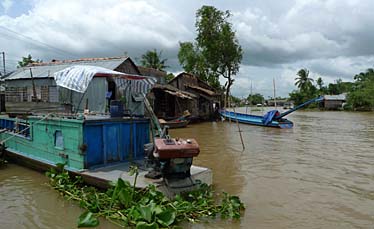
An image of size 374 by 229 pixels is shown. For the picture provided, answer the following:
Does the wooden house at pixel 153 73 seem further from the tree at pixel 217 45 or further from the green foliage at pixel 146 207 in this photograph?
the green foliage at pixel 146 207

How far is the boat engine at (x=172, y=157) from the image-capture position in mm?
5692

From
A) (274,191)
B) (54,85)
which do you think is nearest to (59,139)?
(274,191)

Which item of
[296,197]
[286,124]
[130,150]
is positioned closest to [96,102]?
[130,150]

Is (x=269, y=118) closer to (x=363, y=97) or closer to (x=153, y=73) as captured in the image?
(x=153, y=73)

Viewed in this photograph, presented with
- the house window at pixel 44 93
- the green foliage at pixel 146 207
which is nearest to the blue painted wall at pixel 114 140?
the green foliage at pixel 146 207

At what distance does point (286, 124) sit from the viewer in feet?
79.8

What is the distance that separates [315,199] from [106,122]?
15.8 feet

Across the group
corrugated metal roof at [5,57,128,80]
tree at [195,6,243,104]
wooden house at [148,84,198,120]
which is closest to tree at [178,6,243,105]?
tree at [195,6,243,104]

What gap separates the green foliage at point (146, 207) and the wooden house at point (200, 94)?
22.1 meters

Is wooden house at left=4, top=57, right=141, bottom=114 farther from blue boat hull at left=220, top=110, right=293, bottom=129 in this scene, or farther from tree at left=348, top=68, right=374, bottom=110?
tree at left=348, top=68, right=374, bottom=110

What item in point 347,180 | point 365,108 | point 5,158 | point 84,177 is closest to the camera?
point 84,177

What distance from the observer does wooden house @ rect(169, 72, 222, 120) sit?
2830 cm

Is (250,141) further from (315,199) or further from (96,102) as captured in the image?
(315,199)

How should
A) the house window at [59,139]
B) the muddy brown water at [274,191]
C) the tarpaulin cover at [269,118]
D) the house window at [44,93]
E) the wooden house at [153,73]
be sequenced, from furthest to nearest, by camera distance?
the tarpaulin cover at [269,118]
the wooden house at [153,73]
the house window at [44,93]
the house window at [59,139]
the muddy brown water at [274,191]
